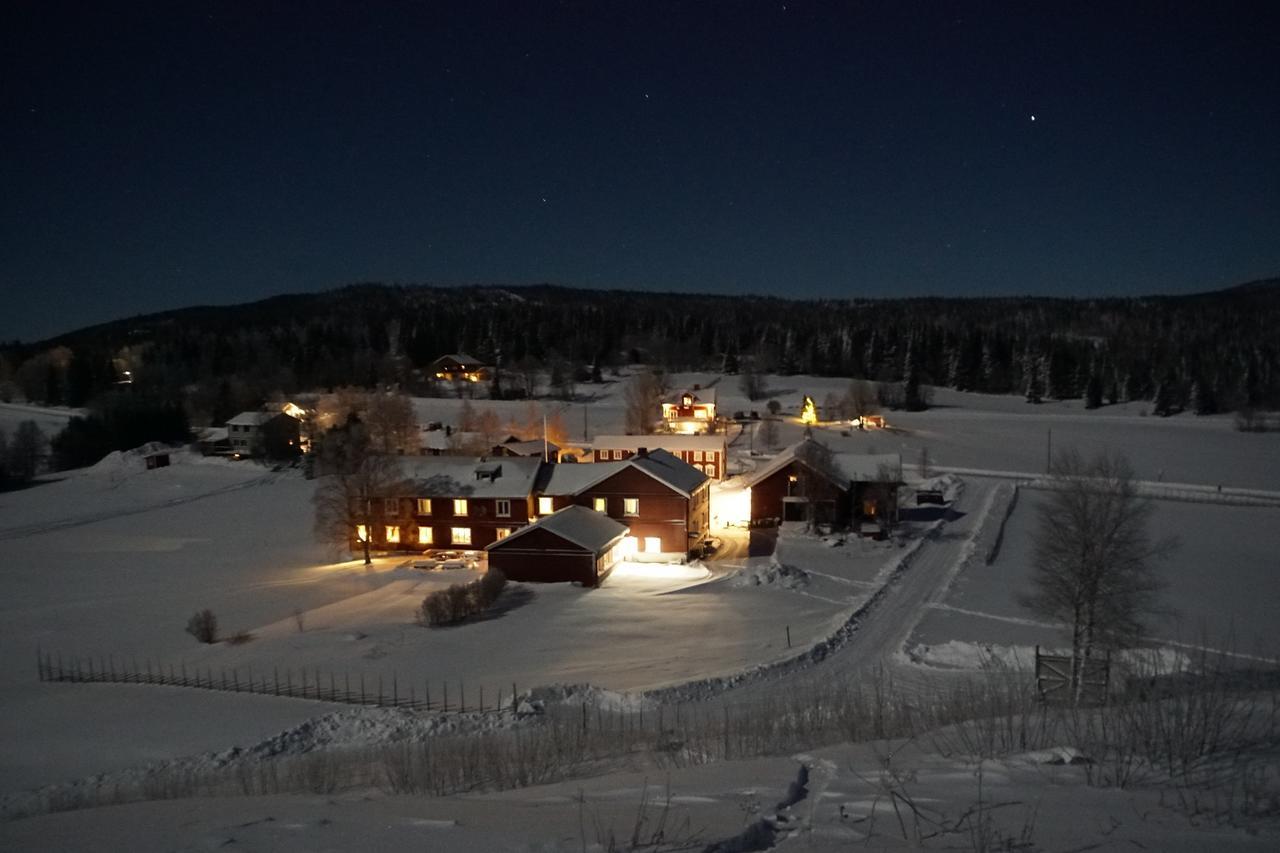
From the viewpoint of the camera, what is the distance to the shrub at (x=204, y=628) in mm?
25484

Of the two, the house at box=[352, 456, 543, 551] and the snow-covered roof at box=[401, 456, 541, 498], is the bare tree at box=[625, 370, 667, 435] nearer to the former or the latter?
the snow-covered roof at box=[401, 456, 541, 498]

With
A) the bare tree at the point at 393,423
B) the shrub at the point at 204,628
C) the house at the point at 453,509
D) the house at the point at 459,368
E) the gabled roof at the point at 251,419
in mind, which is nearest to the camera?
the shrub at the point at 204,628

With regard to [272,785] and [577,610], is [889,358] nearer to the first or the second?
[577,610]

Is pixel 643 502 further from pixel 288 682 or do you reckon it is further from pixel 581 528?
pixel 288 682

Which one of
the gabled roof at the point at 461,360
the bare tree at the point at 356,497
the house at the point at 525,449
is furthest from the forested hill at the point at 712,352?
the bare tree at the point at 356,497

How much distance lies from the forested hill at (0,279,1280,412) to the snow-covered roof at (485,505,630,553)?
64.4 m

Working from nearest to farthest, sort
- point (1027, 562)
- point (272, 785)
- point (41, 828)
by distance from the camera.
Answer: point (41, 828), point (272, 785), point (1027, 562)

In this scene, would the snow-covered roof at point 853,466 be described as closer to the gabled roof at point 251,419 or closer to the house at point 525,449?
the house at point 525,449

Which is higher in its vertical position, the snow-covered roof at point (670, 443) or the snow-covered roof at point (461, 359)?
the snow-covered roof at point (461, 359)

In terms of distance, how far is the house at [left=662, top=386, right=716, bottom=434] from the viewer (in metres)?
73.8

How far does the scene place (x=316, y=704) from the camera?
18.7 m

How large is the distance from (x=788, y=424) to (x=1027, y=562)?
44.5m

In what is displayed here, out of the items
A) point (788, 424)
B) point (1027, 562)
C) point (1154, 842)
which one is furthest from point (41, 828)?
point (788, 424)

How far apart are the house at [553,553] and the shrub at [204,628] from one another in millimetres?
10328
